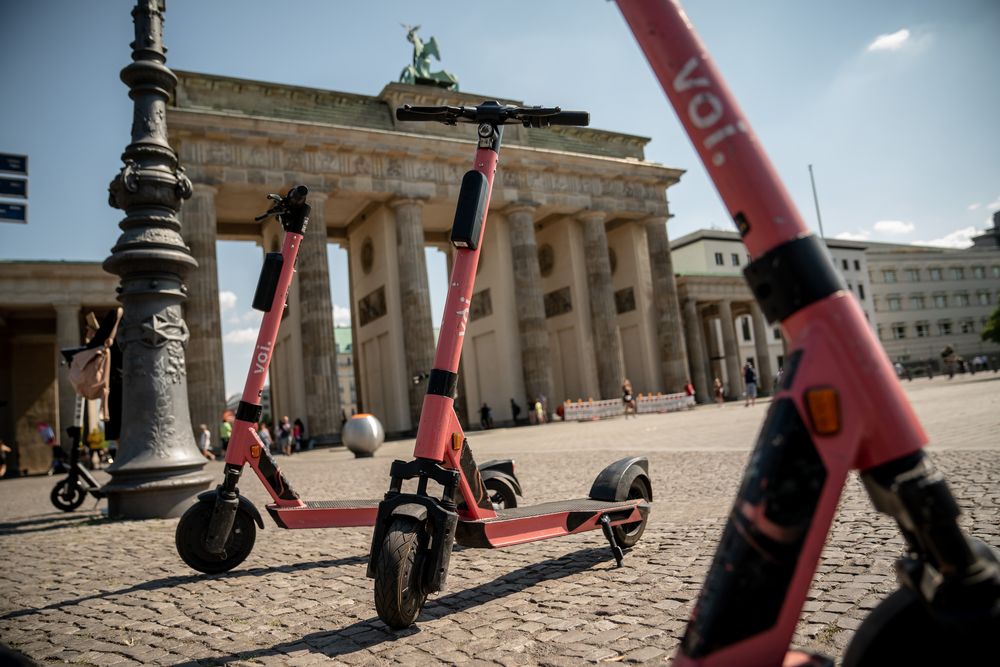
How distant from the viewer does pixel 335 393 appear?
29.0 m

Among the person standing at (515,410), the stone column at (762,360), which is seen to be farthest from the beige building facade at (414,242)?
the stone column at (762,360)

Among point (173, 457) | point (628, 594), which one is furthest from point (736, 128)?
point (173, 457)

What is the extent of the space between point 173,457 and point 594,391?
30949mm

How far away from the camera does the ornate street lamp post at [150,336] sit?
272 inches

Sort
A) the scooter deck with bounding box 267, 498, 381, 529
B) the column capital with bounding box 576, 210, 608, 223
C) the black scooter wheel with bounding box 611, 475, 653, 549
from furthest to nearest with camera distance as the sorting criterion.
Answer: the column capital with bounding box 576, 210, 608, 223 → the scooter deck with bounding box 267, 498, 381, 529 → the black scooter wheel with bounding box 611, 475, 653, 549

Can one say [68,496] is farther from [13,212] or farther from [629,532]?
[629,532]

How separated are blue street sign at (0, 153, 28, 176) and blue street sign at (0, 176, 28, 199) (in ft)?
0.40

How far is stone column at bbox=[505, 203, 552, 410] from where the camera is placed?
34188 mm

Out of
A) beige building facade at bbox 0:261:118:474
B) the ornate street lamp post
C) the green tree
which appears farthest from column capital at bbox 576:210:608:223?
the green tree

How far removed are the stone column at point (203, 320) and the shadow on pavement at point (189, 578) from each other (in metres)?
22.5

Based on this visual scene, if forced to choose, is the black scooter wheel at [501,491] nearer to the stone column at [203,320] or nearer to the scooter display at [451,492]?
the scooter display at [451,492]

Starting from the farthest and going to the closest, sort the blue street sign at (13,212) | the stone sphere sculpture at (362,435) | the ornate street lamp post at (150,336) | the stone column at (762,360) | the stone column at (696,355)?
the stone column at (762,360) → the stone column at (696,355) → the stone sphere sculpture at (362,435) → the ornate street lamp post at (150,336) → the blue street sign at (13,212)

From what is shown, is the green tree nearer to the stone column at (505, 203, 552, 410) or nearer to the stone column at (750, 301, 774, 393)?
the stone column at (750, 301, 774, 393)

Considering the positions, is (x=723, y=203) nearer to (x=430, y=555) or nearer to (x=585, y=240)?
(x=430, y=555)
